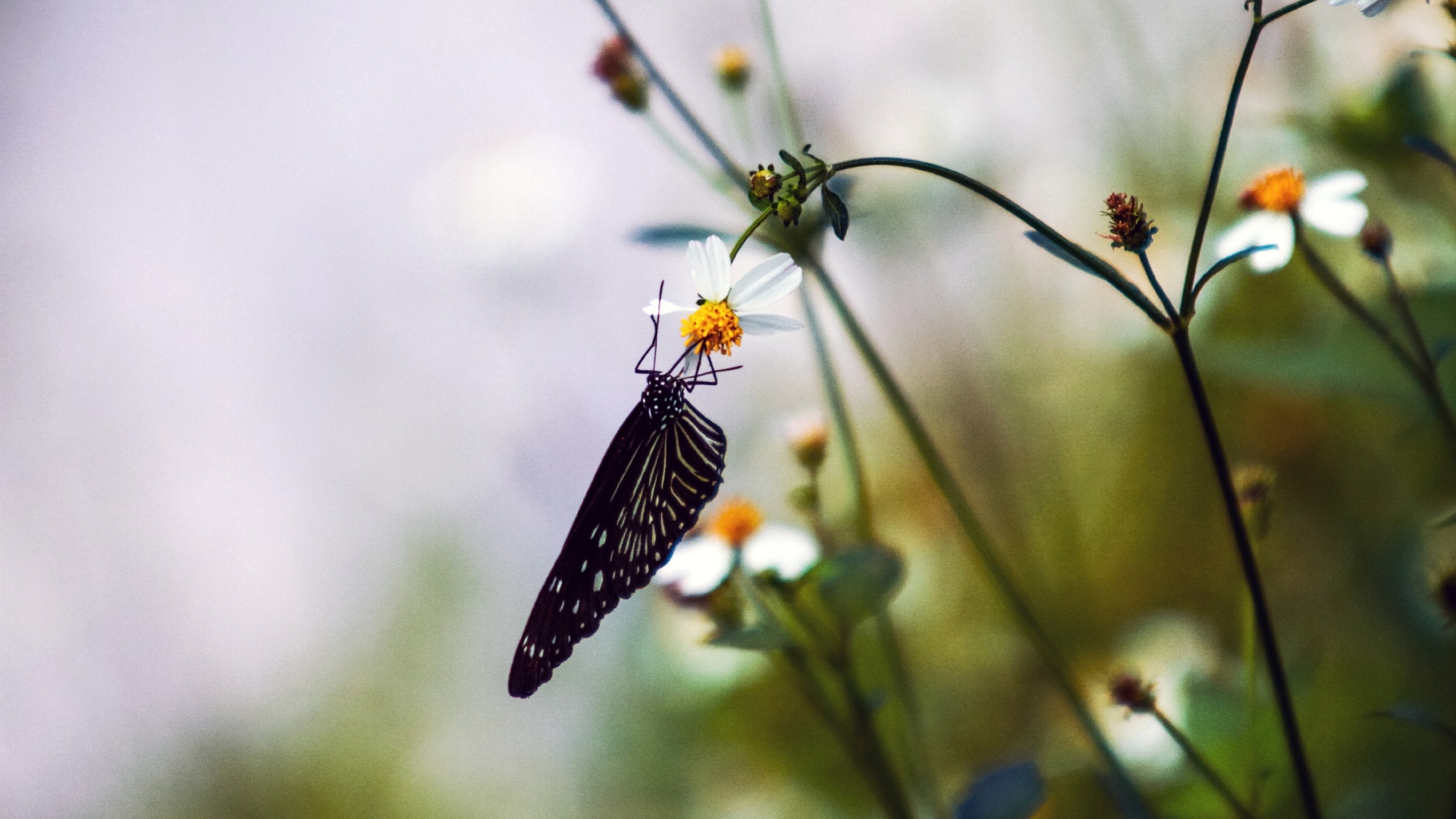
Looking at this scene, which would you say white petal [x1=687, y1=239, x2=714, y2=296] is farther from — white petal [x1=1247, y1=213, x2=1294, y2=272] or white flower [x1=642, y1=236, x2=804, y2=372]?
white petal [x1=1247, y1=213, x2=1294, y2=272]

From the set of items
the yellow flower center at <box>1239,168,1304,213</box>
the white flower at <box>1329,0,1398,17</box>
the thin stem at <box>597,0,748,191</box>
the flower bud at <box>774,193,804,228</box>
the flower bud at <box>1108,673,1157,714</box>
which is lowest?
the flower bud at <box>1108,673,1157,714</box>

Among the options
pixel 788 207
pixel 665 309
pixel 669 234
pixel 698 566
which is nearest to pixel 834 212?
pixel 788 207

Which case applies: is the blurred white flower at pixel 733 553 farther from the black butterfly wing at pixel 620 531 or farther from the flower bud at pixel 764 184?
the flower bud at pixel 764 184

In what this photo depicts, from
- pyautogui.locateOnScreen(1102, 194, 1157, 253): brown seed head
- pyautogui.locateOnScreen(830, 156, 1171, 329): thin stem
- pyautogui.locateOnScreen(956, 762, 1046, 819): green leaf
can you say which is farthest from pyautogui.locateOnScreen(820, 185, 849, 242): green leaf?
pyautogui.locateOnScreen(956, 762, 1046, 819): green leaf

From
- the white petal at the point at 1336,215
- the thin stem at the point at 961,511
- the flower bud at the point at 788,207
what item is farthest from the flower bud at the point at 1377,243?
the flower bud at the point at 788,207

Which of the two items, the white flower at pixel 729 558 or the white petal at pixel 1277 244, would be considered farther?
the white flower at pixel 729 558

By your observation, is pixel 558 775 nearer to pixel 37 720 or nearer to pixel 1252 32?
pixel 37 720
